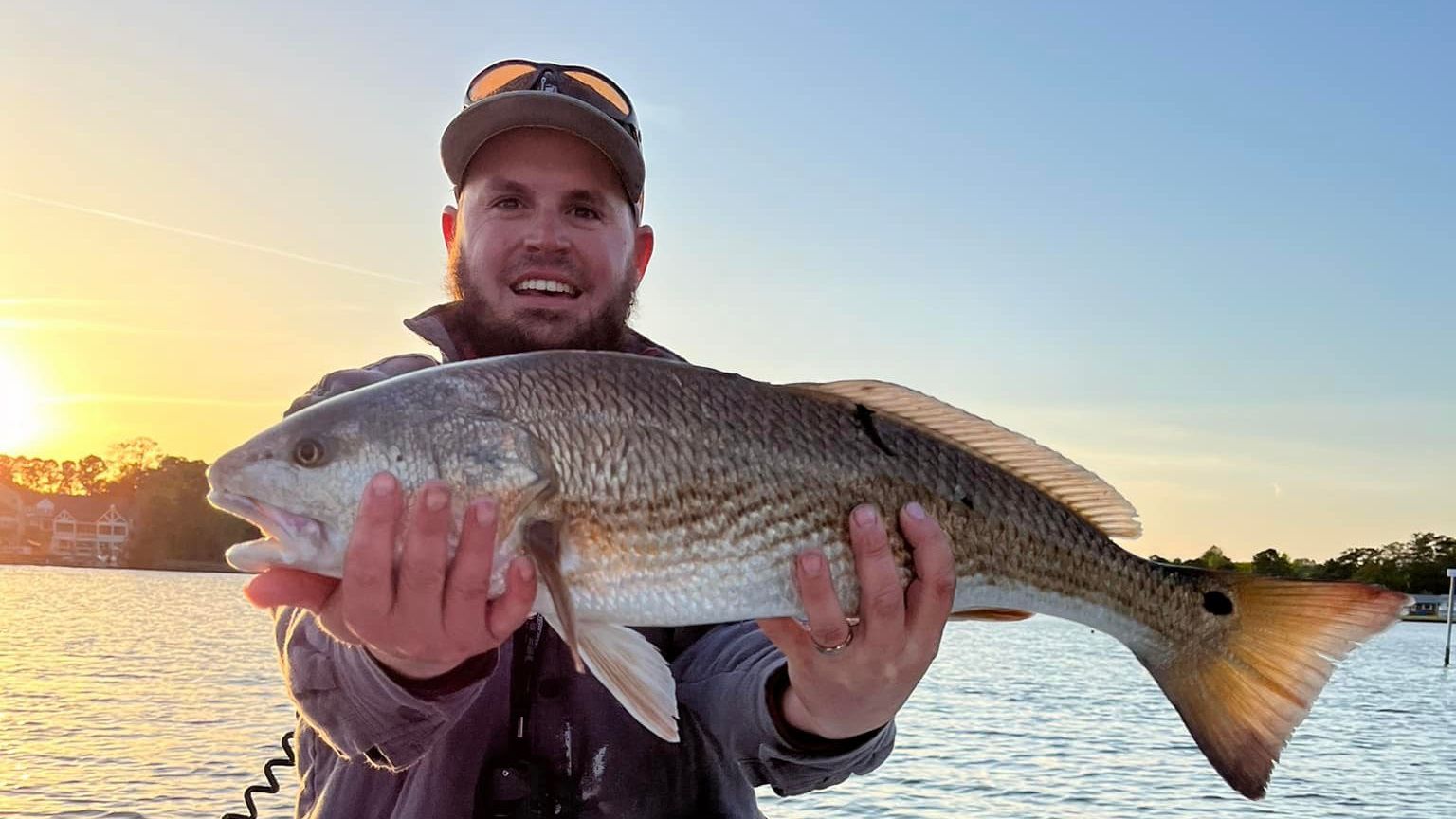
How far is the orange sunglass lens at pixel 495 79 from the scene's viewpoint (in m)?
4.66

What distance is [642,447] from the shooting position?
3076mm

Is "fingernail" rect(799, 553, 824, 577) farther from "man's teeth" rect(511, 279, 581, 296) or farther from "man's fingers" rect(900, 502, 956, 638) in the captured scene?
"man's teeth" rect(511, 279, 581, 296)

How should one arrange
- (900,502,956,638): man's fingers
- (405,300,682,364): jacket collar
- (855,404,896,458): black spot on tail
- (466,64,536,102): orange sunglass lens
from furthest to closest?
(466,64,536,102): orange sunglass lens → (405,300,682,364): jacket collar → (855,404,896,458): black spot on tail → (900,502,956,638): man's fingers

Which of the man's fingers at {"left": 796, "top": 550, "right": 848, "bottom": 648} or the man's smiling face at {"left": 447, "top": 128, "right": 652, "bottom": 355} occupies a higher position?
the man's smiling face at {"left": 447, "top": 128, "right": 652, "bottom": 355}

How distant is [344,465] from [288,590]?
12.3 inches

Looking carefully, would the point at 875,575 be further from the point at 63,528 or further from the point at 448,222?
the point at 63,528

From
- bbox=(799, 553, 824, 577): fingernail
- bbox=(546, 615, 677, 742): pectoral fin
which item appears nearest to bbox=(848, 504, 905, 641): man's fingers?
bbox=(799, 553, 824, 577): fingernail

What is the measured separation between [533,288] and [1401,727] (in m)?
27.6

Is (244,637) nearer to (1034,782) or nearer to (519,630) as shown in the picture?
(1034,782)

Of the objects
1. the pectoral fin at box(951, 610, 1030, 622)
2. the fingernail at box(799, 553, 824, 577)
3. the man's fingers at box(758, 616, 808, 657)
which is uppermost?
the fingernail at box(799, 553, 824, 577)

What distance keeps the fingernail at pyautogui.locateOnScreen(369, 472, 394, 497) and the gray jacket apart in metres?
0.59

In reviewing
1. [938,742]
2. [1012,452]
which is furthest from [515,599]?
[938,742]

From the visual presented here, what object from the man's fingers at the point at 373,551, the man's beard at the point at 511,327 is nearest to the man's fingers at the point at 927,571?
the man's fingers at the point at 373,551

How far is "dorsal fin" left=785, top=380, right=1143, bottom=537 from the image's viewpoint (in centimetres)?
336
